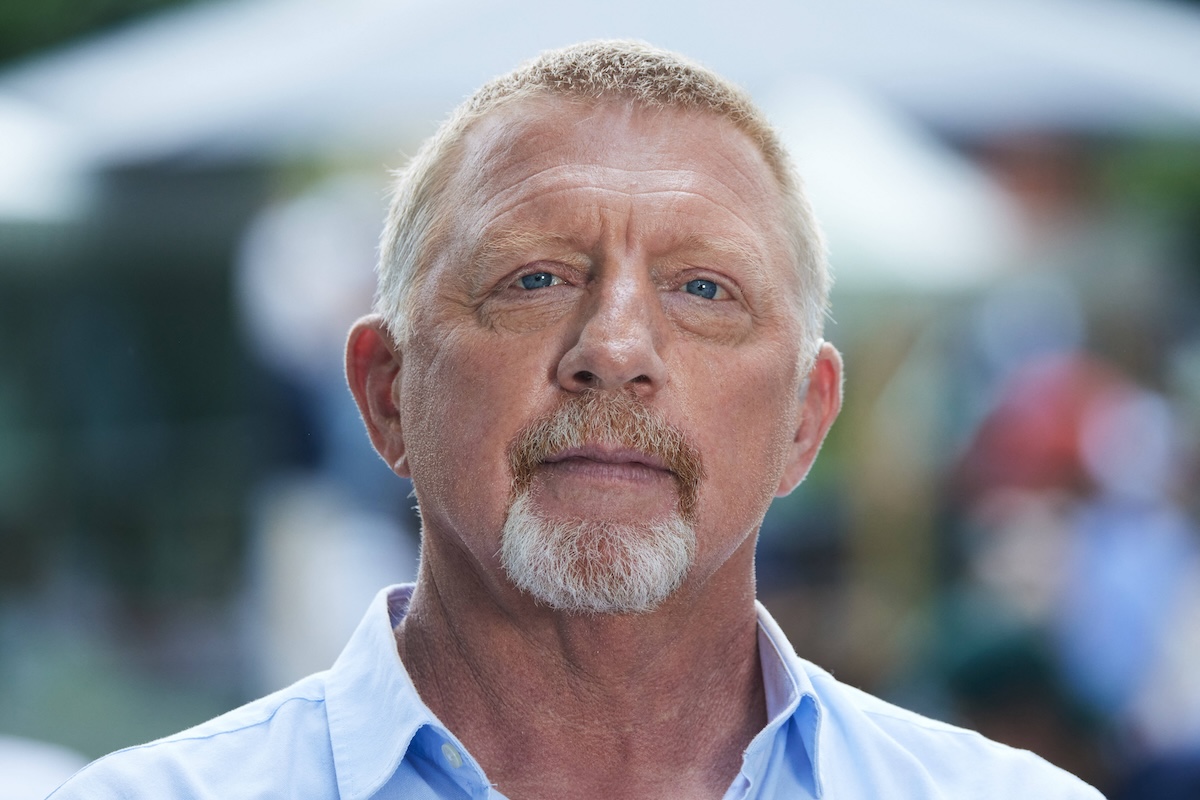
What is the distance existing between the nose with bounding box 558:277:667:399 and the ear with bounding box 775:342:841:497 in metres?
0.42

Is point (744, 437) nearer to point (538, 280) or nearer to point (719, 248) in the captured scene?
point (719, 248)

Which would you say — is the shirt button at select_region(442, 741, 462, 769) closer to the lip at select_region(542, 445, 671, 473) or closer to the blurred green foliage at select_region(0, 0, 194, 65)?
the lip at select_region(542, 445, 671, 473)

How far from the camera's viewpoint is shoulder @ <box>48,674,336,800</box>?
2168 millimetres

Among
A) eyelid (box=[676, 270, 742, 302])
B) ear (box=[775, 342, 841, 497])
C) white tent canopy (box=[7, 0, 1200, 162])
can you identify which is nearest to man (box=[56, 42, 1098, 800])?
eyelid (box=[676, 270, 742, 302])

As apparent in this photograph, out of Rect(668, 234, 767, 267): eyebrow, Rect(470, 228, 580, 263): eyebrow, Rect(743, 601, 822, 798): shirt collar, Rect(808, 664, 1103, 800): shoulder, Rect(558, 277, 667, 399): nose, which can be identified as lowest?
Rect(808, 664, 1103, 800): shoulder

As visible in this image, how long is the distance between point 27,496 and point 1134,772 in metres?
5.81

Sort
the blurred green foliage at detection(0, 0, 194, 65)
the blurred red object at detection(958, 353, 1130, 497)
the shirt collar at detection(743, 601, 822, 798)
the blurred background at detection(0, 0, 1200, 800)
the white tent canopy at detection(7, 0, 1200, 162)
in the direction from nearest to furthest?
the shirt collar at detection(743, 601, 822, 798) → the blurred background at detection(0, 0, 1200, 800) → the white tent canopy at detection(7, 0, 1200, 162) → the blurred red object at detection(958, 353, 1130, 497) → the blurred green foliage at detection(0, 0, 194, 65)

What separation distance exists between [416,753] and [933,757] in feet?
2.75

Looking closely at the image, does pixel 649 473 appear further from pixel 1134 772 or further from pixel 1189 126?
pixel 1189 126

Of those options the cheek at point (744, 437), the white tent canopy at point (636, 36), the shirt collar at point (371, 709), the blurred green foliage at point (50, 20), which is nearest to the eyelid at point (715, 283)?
the cheek at point (744, 437)

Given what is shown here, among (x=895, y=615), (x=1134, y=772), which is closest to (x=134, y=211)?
(x=895, y=615)

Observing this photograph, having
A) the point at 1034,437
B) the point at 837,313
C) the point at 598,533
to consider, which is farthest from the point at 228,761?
the point at 1034,437

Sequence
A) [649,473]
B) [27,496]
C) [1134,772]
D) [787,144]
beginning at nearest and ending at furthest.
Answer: [649,473] → [787,144] → [1134,772] → [27,496]

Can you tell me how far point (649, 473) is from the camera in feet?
7.24
